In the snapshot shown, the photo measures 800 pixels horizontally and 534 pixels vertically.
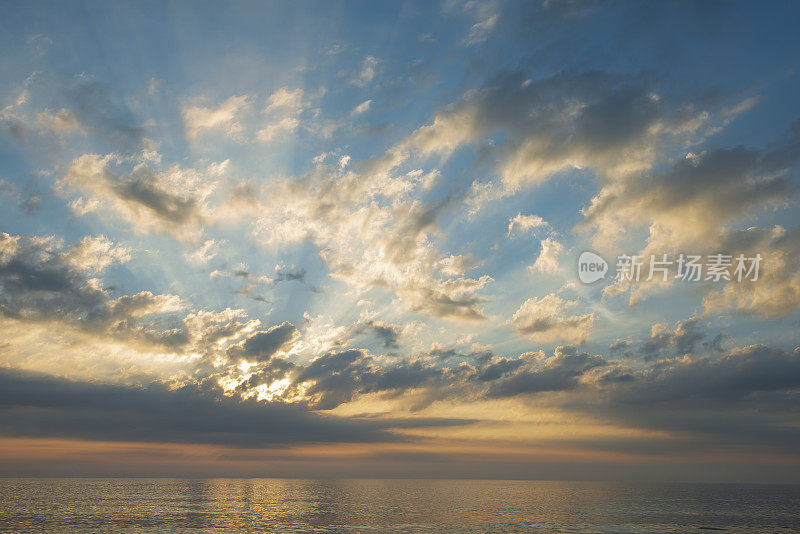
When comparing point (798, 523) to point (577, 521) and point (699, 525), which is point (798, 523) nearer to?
point (699, 525)

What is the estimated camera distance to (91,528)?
101438mm

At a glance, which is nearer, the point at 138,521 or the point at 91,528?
the point at 91,528

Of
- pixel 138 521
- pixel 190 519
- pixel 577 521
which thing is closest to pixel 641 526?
pixel 577 521

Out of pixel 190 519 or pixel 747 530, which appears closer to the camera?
pixel 747 530

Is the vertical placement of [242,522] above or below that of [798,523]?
above

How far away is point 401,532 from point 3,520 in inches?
4067

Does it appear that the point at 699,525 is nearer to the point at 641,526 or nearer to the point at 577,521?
the point at 641,526

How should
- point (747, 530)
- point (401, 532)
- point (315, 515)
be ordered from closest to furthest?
point (401, 532) → point (747, 530) → point (315, 515)

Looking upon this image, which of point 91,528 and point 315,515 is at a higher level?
point 91,528

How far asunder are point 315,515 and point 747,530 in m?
112

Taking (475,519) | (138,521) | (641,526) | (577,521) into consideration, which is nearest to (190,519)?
(138,521)

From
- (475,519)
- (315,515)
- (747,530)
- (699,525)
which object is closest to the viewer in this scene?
(747,530)

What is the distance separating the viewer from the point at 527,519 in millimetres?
125250

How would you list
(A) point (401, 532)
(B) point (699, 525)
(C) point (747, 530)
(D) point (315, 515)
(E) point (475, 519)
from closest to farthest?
(A) point (401, 532) → (C) point (747, 530) → (B) point (699, 525) → (E) point (475, 519) → (D) point (315, 515)
